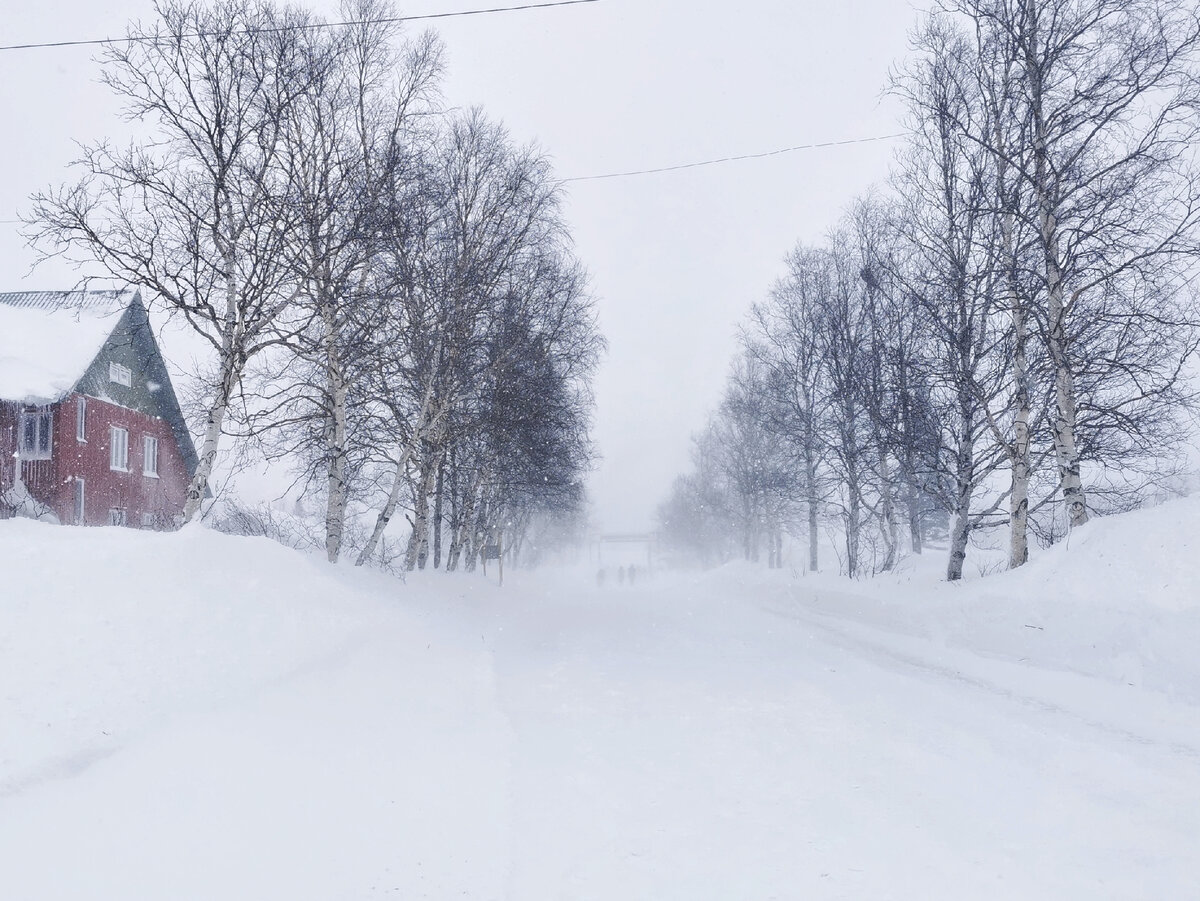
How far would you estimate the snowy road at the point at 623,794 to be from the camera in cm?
396

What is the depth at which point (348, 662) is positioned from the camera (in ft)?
29.3

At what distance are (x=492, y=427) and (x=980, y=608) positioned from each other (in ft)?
41.0

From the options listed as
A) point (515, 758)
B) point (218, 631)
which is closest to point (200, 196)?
point (218, 631)

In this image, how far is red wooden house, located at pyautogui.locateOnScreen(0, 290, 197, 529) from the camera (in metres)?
23.5

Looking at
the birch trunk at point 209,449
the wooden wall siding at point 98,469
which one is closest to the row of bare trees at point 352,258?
the birch trunk at point 209,449

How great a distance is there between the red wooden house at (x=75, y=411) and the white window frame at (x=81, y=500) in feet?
0.10

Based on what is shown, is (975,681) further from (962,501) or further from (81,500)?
(81,500)

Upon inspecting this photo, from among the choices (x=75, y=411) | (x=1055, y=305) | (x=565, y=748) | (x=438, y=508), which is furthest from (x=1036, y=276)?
(x=75, y=411)

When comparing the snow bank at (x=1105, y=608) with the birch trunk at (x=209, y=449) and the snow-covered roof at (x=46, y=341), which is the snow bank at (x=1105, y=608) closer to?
the birch trunk at (x=209, y=449)

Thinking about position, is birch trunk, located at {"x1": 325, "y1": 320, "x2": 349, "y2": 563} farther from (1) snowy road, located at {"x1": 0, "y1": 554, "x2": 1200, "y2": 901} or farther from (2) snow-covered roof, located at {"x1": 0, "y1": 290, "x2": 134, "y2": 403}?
(2) snow-covered roof, located at {"x1": 0, "y1": 290, "x2": 134, "y2": 403}

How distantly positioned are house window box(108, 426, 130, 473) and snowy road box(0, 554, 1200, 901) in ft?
72.2

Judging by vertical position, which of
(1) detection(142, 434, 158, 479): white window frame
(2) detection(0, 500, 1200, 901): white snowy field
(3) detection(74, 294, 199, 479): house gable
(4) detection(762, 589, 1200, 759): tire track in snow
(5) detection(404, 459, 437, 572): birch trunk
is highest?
(3) detection(74, 294, 199, 479): house gable

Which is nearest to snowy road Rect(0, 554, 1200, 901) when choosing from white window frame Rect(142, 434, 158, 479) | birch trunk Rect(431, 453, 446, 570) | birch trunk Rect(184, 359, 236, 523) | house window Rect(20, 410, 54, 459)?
birch trunk Rect(184, 359, 236, 523)

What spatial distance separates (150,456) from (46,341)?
6.42 metres
